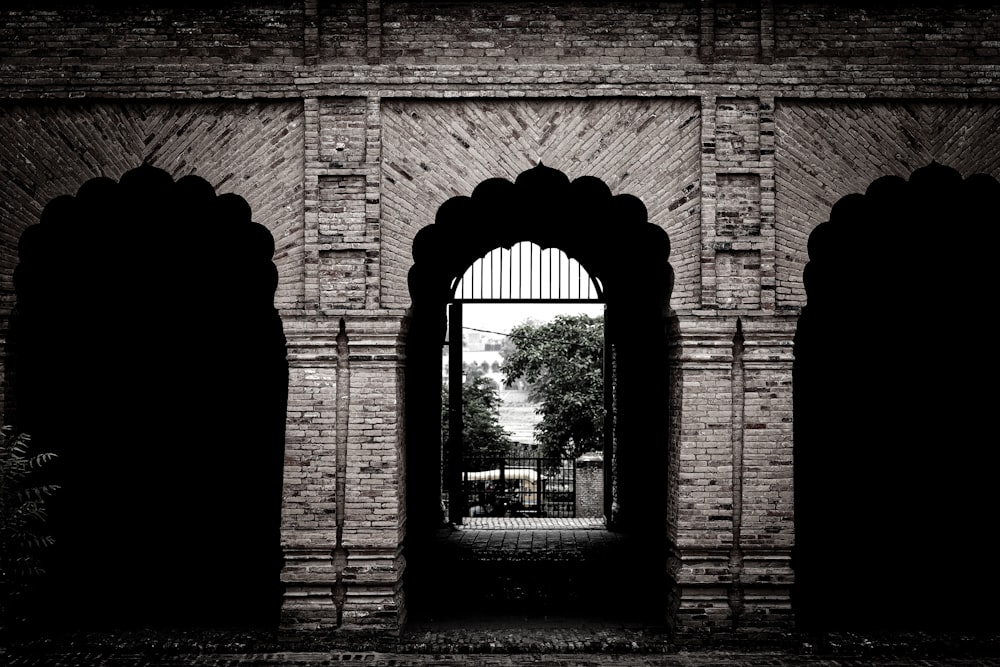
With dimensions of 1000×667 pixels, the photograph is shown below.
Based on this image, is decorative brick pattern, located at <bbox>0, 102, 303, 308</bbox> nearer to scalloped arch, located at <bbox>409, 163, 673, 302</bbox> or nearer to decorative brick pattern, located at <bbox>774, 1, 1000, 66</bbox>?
scalloped arch, located at <bbox>409, 163, 673, 302</bbox>

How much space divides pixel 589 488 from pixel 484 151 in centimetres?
1242

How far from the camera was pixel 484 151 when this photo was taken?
7.46 metres

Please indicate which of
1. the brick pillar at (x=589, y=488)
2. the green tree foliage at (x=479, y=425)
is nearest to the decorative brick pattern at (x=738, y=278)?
the brick pillar at (x=589, y=488)

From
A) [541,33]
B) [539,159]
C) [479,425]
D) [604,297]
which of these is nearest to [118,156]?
[539,159]

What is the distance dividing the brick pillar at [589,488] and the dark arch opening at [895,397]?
8.31m

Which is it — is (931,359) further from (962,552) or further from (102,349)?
(102,349)

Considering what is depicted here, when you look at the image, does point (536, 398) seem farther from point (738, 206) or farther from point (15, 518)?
point (15, 518)

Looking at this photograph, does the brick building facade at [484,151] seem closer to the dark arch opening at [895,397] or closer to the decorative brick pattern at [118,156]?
the decorative brick pattern at [118,156]

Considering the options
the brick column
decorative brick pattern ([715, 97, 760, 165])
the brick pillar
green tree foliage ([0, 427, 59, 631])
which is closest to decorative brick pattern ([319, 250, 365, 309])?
green tree foliage ([0, 427, 59, 631])

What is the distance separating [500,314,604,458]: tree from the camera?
24.7 metres

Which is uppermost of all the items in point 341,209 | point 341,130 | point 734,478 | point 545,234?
point 545,234

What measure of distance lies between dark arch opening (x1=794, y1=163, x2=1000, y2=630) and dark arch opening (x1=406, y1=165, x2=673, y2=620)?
188cm

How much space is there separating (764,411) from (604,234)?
203 inches

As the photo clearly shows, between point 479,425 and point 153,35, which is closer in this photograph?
point 153,35
